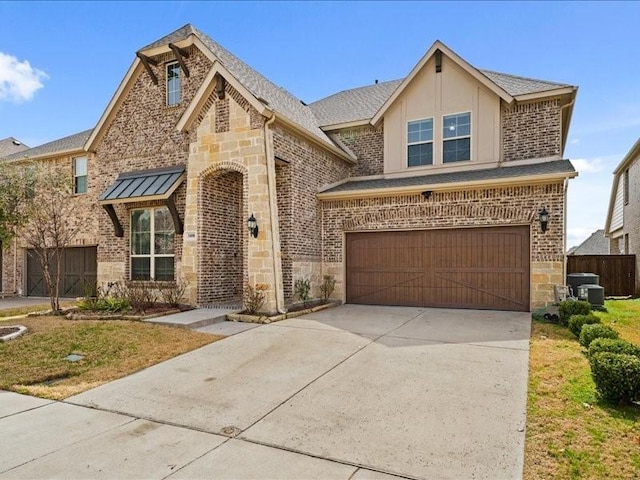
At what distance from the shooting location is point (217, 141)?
11.1 meters

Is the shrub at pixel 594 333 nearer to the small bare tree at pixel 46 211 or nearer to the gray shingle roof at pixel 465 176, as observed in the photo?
the gray shingle roof at pixel 465 176

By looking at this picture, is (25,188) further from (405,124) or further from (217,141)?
(405,124)

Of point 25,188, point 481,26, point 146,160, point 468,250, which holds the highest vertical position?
point 481,26

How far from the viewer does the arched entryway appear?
11367mm

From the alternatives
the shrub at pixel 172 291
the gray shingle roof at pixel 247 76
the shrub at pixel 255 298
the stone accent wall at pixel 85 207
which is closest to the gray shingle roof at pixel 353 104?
the gray shingle roof at pixel 247 76

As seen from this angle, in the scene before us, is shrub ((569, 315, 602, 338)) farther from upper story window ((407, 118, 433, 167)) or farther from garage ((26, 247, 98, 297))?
garage ((26, 247, 98, 297))

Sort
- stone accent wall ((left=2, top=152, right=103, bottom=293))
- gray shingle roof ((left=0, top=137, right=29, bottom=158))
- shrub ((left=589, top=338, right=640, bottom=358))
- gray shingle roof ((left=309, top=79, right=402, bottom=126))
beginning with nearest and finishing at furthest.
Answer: shrub ((left=589, top=338, right=640, bottom=358))
gray shingle roof ((left=309, top=79, right=402, bottom=126))
stone accent wall ((left=2, top=152, right=103, bottom=293))
gray shingle roof ((left=0, top=137, right=29, bottom=158))

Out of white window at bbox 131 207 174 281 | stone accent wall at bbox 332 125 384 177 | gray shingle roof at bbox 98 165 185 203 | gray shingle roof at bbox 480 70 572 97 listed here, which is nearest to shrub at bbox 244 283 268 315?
white window at bbox 131 207 174 281

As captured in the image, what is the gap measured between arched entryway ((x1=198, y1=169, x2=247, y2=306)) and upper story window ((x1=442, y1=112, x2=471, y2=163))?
6881 millimetres

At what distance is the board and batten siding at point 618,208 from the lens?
67.2 feet

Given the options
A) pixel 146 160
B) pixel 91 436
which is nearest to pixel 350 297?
pixel 146 160

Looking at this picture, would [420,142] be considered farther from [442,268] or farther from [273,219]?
[273,219]

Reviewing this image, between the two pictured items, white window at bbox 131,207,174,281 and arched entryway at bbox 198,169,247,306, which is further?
white window at bbox 131,207,174,281

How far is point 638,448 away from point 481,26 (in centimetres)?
1034
